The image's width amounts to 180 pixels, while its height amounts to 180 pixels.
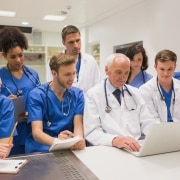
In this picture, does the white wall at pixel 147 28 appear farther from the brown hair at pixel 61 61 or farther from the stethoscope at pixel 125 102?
the brown hair at pixel 61 61

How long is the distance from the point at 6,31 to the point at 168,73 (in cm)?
133

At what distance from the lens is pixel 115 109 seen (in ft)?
5.61

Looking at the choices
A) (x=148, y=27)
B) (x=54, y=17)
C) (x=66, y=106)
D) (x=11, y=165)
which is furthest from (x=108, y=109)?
(x=54, y=17)

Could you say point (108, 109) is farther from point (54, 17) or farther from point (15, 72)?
point (54, 17)

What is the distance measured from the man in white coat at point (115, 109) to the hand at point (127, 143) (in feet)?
0.61

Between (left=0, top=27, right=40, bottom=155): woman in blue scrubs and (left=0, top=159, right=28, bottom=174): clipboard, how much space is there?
2.22 ft

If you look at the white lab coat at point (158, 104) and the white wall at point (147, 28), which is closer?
the white lab coat at point (158, 104)

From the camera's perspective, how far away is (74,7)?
16.2ft

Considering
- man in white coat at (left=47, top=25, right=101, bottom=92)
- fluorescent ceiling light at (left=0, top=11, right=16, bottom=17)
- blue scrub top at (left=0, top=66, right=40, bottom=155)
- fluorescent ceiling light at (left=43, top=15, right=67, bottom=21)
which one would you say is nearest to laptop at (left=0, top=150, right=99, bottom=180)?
blue scrub top at (left=0, top=66, right=40, bottom=155)

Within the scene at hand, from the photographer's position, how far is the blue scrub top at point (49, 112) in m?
1.64

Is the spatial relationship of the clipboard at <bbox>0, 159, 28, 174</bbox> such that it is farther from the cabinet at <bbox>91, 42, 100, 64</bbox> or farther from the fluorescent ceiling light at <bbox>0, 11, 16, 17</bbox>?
the cabinet at <bbox>91, 42, 100, 64</bbox>

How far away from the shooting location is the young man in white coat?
2141 mm

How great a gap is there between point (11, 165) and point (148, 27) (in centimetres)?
384

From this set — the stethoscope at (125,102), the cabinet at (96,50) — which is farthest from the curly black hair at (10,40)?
the cabinet at (96,50)
